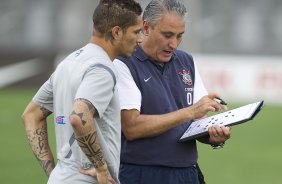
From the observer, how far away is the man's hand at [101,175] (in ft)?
17.7

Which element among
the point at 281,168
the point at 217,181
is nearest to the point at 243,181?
the point at 217,181

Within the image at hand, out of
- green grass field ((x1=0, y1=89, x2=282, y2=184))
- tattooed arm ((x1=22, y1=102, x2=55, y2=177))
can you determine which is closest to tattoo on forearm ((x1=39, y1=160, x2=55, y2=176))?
tattooed arm ((x1=22, y1=102, x2=55, y2=177))

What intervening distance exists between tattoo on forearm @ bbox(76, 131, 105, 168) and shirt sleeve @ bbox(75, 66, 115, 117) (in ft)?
0.47

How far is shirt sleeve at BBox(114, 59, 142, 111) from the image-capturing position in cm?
612

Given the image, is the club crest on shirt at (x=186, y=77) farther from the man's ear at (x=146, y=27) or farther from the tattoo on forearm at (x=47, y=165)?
the tattoo on forearm at (x=47, y=165)

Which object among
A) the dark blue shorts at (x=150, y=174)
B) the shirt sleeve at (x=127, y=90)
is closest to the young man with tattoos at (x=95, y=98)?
the shirt sleeve at (x=127, y=90)

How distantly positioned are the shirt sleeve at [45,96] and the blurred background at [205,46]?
37.7 ft

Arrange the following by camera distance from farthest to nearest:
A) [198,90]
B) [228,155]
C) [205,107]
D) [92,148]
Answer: [228,155], [198,90], [205,107], [92,148]

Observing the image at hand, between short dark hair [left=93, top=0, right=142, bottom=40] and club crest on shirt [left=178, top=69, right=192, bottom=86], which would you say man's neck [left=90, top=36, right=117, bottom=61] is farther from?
club crest on shirt [left=178, top=69, right=192, bottom=86]

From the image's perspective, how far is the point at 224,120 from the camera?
6168mm

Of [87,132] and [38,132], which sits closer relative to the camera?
[87,132]

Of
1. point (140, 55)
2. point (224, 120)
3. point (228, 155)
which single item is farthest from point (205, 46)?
point (224, 120)

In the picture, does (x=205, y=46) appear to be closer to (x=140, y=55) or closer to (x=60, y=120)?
(x=140, y=55)

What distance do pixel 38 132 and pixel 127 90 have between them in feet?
2.23
